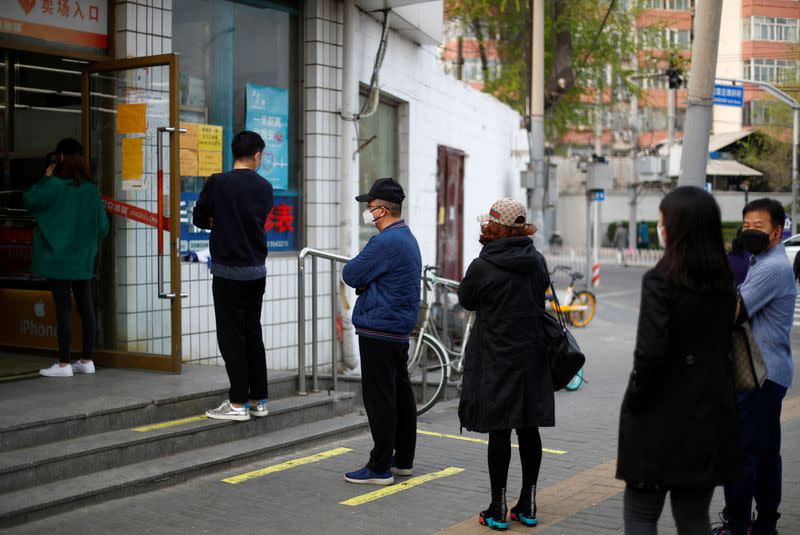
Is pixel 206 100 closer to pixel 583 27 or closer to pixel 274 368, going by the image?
pixel 274 368

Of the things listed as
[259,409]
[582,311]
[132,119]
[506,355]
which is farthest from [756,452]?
[582,311]

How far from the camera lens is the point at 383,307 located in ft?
20.4

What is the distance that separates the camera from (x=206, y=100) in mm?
9023

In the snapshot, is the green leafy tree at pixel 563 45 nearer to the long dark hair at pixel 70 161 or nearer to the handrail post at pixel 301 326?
the handrail post at pixel 301 326

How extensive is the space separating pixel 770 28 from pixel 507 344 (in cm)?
1411

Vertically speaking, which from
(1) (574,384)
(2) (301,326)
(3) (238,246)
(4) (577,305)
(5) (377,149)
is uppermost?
(5) (377,149)

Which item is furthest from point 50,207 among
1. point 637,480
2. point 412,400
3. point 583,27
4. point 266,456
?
point 583,27

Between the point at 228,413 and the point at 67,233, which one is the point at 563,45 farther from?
the point at 228,413

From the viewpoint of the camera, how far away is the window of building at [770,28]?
14967 millimetres

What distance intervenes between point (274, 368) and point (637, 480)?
5864 millimetres

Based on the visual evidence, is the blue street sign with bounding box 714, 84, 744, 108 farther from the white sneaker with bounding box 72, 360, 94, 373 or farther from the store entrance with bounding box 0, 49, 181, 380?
the white sneaker with bounding box 72, 360, 94, 373

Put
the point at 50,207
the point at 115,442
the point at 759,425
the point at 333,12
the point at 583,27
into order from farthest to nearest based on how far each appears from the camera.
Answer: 1. the point at 583,27
2. the point at 333,12
3. the point at 50,207
4. the point at 115,442
5. the point at 759,425

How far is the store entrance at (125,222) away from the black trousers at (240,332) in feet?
2.91

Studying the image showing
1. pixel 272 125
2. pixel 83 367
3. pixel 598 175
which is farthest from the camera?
pixel 598 175
